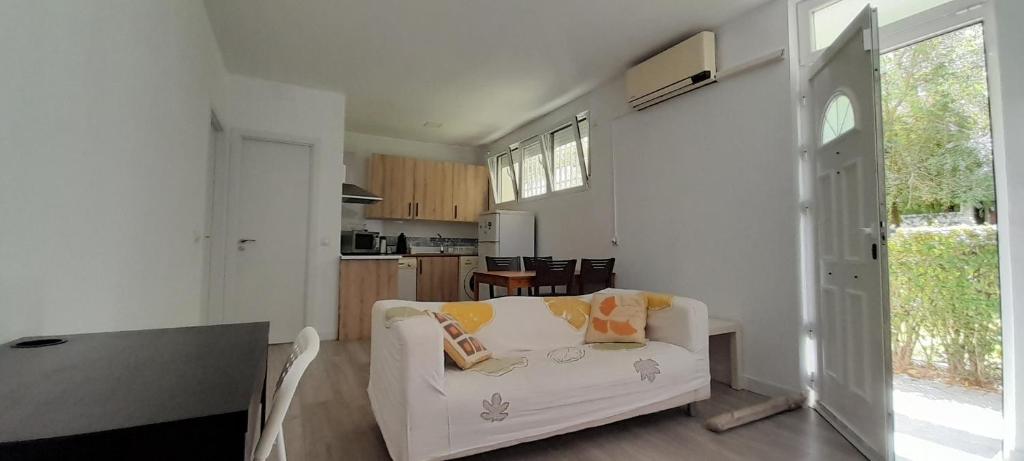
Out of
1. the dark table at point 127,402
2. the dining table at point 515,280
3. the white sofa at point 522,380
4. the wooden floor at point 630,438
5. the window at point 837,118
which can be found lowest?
the wooden floor at point 630,438

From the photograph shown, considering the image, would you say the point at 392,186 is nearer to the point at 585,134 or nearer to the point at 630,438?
the point at 585,134

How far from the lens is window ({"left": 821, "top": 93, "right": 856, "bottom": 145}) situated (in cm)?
227

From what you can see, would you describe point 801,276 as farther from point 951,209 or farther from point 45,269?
point 45,269

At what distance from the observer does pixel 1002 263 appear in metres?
1.95

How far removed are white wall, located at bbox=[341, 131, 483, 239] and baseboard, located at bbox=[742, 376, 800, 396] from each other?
4.97m

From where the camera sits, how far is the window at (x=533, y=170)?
5.72 metres

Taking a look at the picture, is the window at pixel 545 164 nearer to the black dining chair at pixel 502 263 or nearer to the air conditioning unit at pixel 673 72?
the air conditioning unit at pixel 673 72

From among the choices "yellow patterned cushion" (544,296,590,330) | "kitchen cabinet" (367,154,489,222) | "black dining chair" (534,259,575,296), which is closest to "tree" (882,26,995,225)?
"yellow patterned cushion" (544,296,590,330)

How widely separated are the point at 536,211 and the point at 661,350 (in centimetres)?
361

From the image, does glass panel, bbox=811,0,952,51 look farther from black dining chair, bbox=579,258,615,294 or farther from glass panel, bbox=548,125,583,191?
glass panel, bbox=548,125,583,191

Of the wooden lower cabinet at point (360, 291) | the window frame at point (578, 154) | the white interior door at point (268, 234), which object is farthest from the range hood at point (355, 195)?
the window frame at point (578, 154)

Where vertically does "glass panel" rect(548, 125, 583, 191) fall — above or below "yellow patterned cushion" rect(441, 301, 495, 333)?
above

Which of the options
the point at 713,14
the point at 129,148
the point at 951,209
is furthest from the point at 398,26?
the point at 951,209

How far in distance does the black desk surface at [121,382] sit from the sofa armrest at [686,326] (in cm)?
221
